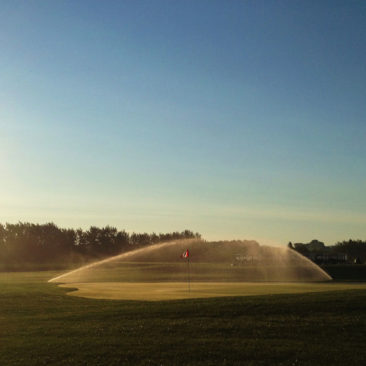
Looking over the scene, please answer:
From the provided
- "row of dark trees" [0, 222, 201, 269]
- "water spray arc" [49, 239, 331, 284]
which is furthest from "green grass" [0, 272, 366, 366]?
"row of dark trees" [0, 222, 201, 269]

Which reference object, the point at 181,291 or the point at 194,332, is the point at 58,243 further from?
the point at 194,332

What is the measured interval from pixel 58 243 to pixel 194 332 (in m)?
153

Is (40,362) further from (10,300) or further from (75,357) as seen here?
(10,300)

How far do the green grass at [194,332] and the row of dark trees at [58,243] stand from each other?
Answer: 135643 millimetres

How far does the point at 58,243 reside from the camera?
166000mm

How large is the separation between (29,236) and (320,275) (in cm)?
11254

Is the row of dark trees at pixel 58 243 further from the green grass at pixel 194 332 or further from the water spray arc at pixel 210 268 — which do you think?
the green grass at pixel 194 332

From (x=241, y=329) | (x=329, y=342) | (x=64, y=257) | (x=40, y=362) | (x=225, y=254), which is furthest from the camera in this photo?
(x=64, y=257)

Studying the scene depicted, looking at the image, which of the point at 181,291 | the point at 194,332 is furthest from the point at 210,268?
the point at 194,332

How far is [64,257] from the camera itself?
16212cm

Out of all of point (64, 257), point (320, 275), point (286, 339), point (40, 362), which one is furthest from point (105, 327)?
point (64, 257)

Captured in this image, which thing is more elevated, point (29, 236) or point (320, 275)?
point (29, 236)

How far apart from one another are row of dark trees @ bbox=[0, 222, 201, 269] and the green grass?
445 feet

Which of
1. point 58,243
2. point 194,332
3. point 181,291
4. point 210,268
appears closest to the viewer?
point 194,332
